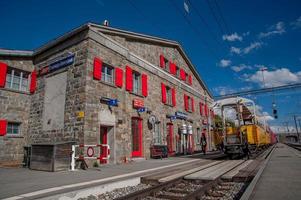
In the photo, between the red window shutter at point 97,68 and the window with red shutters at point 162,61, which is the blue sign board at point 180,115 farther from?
the red window shutter at point 97,68

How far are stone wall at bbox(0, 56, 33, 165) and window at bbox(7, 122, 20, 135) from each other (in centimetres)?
20

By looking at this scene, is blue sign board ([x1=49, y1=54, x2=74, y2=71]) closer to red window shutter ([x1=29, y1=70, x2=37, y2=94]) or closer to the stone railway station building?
the stone railway station building

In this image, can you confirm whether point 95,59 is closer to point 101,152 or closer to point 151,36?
point 101,152

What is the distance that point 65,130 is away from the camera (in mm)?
11766

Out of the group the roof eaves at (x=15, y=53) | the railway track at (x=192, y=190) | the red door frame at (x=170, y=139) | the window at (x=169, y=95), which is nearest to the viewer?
the railway track at (x=192, y=190)

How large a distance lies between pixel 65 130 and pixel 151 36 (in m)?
10.3

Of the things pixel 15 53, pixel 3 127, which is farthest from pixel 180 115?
pixel 3 127

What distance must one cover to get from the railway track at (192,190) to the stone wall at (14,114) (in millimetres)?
9427

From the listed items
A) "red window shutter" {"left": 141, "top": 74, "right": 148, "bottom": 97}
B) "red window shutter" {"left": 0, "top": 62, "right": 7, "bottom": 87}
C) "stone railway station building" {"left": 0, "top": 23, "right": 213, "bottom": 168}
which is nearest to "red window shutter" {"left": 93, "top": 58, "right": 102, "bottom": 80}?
"stone railway station building" {"left": 0, "top": 23, "right": 213, "bottom": 168}

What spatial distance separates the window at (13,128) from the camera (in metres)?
13.1

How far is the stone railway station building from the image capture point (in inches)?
464

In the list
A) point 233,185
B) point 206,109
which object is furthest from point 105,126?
point 206,109

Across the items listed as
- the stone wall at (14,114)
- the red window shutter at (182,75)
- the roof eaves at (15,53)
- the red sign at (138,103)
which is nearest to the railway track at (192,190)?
the red sign at (138,103)

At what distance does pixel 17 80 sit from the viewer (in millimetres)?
13961
